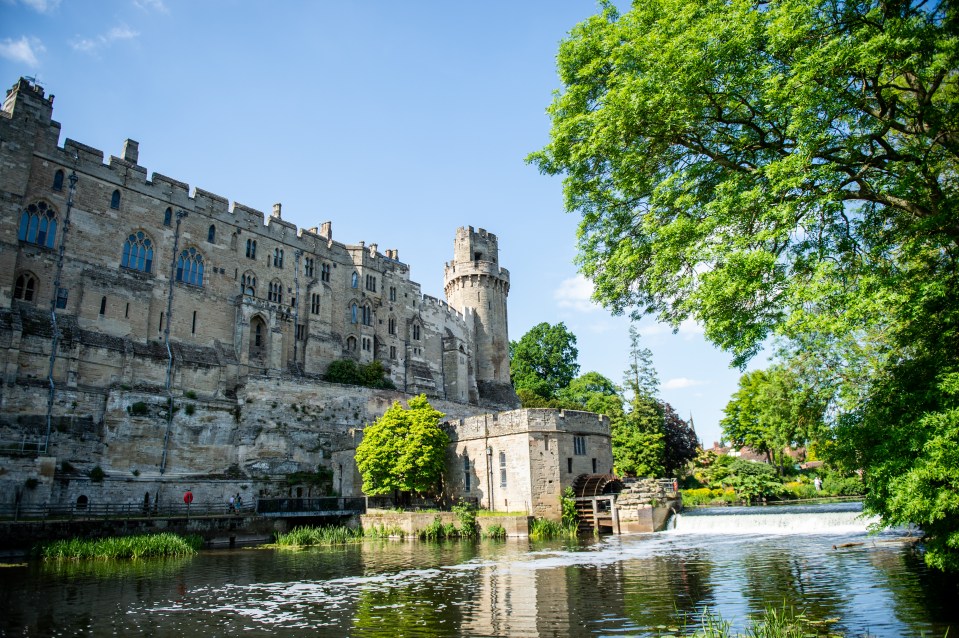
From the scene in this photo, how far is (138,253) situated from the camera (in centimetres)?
4247

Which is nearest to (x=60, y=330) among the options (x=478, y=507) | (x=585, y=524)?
(x=478, y=507)

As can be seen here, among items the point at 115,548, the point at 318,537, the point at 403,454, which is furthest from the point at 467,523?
the point at 115,548

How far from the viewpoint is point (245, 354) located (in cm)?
4541

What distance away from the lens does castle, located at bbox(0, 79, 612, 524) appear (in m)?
33.6

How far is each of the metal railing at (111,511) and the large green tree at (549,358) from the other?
156 feet

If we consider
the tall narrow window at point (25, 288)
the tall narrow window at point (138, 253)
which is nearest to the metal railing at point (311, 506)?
the tall narrow window at point (25, 288)

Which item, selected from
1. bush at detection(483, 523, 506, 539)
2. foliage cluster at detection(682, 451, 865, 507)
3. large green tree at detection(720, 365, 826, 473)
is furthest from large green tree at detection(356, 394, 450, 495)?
foliage cluster at detection(682, 451, 865, 507)

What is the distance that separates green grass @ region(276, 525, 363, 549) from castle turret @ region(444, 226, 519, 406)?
39.0 m

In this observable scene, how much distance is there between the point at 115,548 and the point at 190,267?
26.4m

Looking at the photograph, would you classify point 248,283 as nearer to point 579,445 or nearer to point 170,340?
point 170,340

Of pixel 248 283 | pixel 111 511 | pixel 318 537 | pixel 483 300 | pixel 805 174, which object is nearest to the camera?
pixel 805 174

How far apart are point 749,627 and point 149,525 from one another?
26685 mm

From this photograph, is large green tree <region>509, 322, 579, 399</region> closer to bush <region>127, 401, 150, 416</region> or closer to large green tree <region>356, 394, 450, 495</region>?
A: large green tree <region>356, 394, 450, 495</region>

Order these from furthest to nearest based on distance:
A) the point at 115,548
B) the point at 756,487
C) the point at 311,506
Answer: the point at 756,487
the point at 311,506
the point at 115,548
